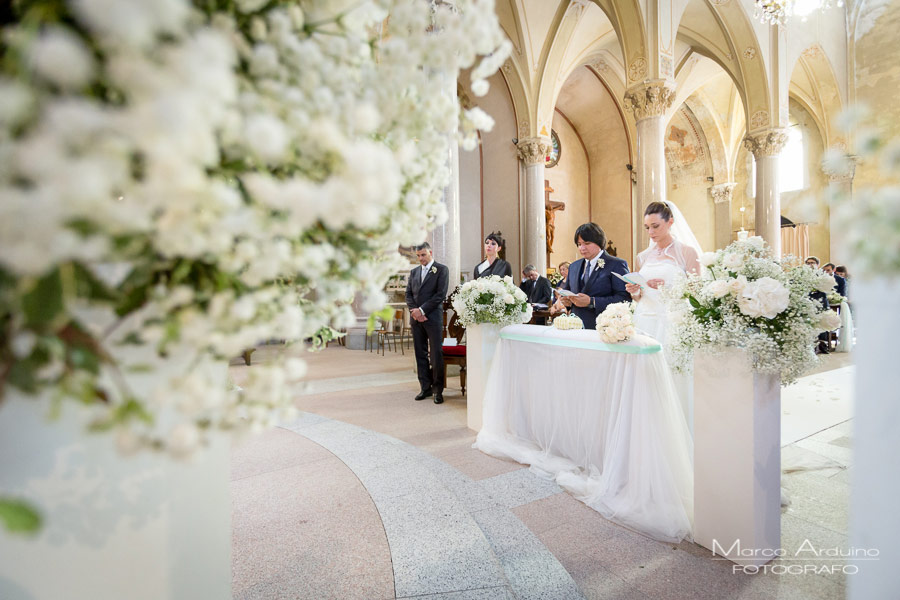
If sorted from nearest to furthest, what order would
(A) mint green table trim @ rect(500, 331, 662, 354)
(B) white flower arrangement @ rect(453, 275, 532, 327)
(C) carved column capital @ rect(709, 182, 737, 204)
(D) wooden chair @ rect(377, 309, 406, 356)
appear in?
(A) mint green table trim @ rect(500, 331, 662, 354)
(B) white flower arrangement @ rect(453, 275, 532, 327)
(D) wooden chair @ rect(377, 309, 406, 356)
(C) carved column capital @ rect(709, 182, 737, 204)

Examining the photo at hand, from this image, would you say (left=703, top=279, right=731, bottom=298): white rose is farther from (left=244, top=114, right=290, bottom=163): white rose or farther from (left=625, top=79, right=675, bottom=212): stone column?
(left=625, top=79, right=675, bottom=212): stone column

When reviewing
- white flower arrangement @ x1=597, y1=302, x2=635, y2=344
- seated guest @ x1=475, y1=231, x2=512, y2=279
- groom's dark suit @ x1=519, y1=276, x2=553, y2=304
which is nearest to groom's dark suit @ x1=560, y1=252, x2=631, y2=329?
white flower arrangement @ x1=597, y1=302, x2=635, y2=344

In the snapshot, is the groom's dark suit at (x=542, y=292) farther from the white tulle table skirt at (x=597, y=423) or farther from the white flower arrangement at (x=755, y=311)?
the white flower arrangement at (x=755, y=311)

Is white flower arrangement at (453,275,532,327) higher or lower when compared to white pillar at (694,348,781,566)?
higher

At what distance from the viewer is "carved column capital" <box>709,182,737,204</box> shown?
663 inches

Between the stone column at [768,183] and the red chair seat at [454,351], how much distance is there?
9.37m

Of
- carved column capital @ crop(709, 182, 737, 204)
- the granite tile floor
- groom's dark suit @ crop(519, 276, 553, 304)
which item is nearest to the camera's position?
the granite tile floor

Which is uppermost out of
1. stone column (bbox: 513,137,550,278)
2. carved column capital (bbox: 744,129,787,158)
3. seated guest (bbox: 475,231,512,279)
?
carved column capital (bbox: 744,129,787,158)

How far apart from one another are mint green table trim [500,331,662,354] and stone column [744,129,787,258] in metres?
10.0

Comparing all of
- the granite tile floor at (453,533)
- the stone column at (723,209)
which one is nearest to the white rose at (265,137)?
the granite tile floor at (453,533)

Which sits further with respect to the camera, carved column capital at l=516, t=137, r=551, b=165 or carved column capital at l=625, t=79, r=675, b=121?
carved column capital at l=516, t=137, r=551, b=165

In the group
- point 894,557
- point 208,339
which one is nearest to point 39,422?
point 208,339

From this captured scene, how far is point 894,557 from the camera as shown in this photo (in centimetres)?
114

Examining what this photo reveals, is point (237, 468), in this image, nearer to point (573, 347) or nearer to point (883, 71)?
point (573, 347)
